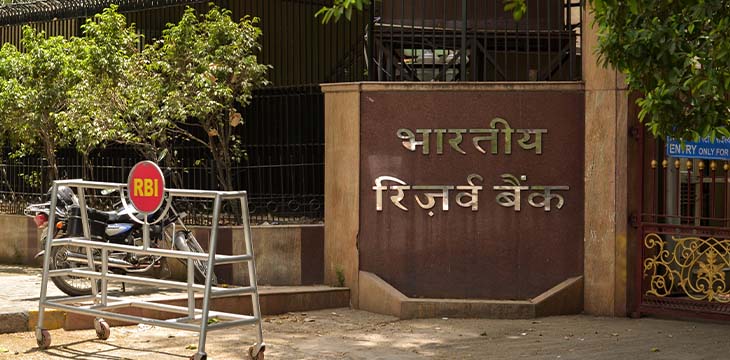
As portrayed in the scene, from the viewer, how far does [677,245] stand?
1094 centimetres

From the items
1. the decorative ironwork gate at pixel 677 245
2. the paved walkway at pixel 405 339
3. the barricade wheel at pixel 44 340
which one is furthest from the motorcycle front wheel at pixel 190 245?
the decorative ironwork gate at pixel 677 245

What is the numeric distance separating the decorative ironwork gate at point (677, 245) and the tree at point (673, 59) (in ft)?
5.51

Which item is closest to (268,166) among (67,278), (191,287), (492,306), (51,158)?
(67,278)

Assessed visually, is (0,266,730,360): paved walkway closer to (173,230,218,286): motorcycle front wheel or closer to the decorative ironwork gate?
the decorative ironwork gate

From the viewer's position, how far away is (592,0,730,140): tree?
8.74m

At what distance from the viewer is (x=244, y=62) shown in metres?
13.0

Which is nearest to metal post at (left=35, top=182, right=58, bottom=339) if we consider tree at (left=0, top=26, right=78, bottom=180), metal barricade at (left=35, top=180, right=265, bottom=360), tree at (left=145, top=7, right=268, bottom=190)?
metal barricade at (left=35, top=180, right=265, bottom=360)

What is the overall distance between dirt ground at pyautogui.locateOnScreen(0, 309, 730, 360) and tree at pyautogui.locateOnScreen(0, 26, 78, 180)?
4668 millimetres

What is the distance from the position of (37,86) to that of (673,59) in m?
8.39

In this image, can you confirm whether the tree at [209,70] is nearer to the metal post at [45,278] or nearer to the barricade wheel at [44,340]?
the metal post at [45,278]

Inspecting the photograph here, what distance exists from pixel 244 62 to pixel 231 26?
429 millimetres

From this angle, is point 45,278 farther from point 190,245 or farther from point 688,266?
point 688,266

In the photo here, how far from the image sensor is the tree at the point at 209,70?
12.7 metres

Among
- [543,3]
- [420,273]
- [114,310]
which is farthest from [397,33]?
[114,310]
